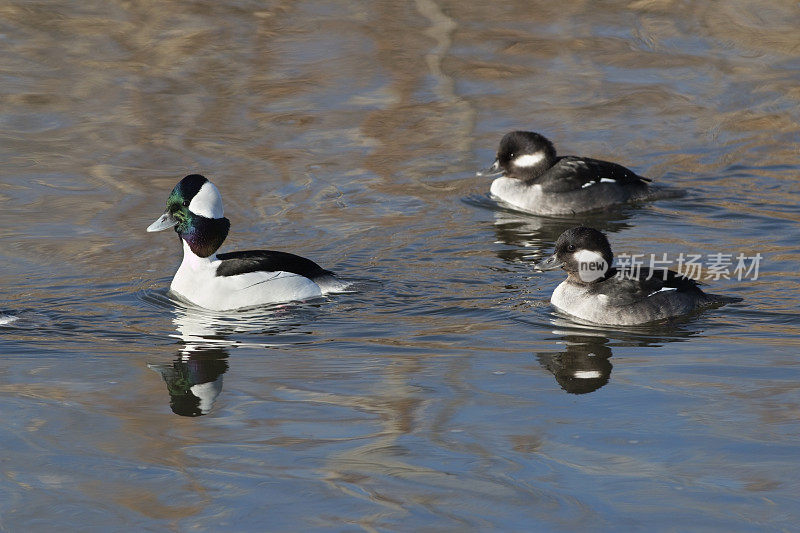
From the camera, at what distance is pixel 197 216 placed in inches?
357

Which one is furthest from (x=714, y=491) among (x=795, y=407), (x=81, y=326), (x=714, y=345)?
(x=81, y=326)

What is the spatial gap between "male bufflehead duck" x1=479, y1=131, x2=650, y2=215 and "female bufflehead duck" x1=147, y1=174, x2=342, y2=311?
338 centimetres

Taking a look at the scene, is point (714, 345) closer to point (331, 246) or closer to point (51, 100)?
point (331, 246)

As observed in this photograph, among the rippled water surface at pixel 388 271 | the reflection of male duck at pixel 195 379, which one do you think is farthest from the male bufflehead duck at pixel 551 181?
the reflection of male duck at pixel 195 379

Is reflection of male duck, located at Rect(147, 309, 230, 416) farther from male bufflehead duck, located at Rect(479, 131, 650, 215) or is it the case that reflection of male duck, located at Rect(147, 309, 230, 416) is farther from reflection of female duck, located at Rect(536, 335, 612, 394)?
male bufflehead duck, located at Rect(479, 131, 650, 215)

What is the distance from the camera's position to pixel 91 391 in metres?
7.12

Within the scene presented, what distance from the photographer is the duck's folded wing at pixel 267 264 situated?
879cm

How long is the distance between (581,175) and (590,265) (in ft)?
10.1

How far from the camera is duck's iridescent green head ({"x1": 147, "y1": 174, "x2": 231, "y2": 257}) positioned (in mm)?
9055

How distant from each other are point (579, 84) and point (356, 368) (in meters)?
8.27

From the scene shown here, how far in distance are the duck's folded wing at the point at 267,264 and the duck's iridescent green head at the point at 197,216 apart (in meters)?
0.20

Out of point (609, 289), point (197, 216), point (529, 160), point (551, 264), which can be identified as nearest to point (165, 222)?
point (197, 216)

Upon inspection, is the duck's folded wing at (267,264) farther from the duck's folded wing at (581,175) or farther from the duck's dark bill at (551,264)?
the duck's folded wing at (581,175)

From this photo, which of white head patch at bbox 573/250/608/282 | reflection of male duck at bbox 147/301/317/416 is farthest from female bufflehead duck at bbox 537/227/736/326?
reflection of male duck at bbox 147/301/317/416
